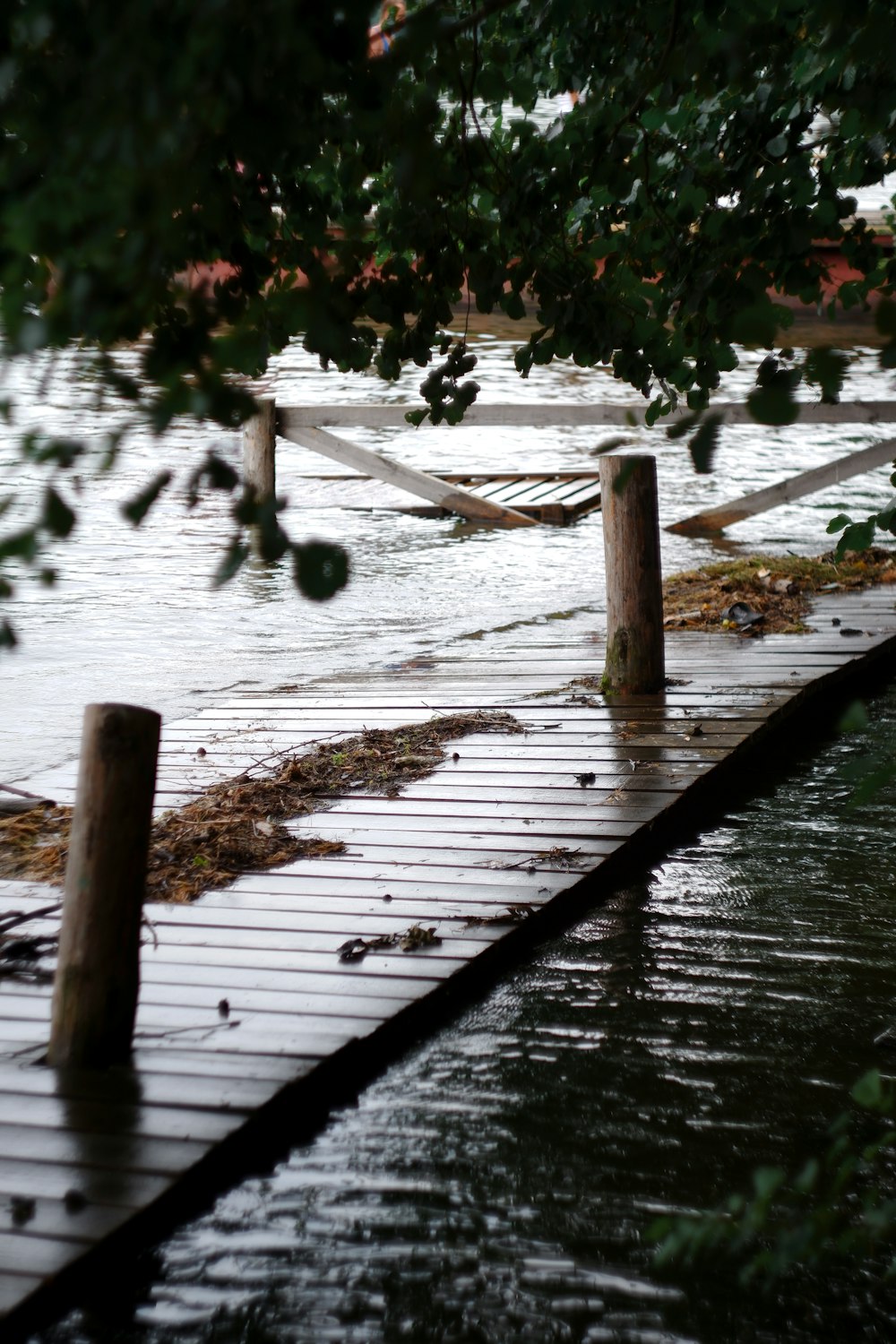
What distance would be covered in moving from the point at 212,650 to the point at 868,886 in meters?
4.87

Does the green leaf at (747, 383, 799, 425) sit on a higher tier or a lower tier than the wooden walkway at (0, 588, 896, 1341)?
higher

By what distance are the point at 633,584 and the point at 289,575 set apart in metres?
4.12

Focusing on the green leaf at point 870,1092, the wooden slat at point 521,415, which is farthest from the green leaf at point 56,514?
the wooden slat at point 521,415

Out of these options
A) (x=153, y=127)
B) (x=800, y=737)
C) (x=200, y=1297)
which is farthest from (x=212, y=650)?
(x=153, y=127)

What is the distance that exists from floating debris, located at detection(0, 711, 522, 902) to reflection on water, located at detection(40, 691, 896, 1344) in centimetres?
90

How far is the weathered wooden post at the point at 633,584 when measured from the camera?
5512mm

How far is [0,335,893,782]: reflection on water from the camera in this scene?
24.2 ft

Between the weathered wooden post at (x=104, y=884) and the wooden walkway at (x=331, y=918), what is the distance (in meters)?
0.10

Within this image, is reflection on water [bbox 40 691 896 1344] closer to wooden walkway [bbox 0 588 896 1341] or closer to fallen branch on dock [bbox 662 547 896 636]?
wooden walkway [bbox 0 588 896 1341]

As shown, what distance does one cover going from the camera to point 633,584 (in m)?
5.66

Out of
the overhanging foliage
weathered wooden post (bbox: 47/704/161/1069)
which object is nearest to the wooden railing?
the overhanging foliage

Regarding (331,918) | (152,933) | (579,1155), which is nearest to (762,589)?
(331,918)

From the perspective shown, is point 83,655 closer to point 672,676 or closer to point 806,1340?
point 672,676

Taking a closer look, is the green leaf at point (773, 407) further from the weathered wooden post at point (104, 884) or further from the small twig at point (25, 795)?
the small twig at point (25, 795)
